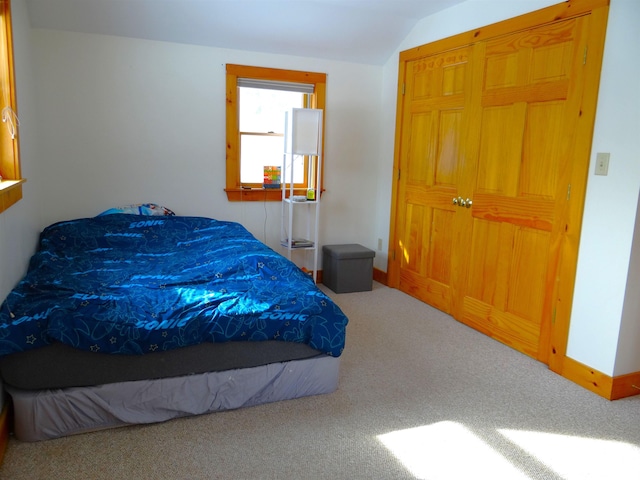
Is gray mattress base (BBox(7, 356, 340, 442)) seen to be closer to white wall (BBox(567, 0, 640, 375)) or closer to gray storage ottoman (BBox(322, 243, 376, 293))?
white wall (BBox(567, 0, 640, 375))

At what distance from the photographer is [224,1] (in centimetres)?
346

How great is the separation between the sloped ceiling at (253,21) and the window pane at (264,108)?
0.36 metres

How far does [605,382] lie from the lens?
2525mm

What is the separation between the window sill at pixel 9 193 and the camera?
2087mm

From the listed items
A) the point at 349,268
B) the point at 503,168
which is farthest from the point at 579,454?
the point at 349,268

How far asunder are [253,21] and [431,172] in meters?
1.82

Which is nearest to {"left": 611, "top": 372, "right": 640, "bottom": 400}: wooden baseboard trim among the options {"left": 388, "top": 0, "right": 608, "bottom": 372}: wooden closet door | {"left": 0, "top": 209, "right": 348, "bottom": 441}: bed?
{"left": 388, "top": 0, "right": 608, "bottom": 372}: wooden closet door

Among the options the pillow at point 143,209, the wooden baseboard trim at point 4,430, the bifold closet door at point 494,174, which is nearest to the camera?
the wooden baseboard trim at point 4,430

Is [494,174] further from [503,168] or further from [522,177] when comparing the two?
[522,177]

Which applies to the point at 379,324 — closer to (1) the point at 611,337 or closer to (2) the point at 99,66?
(1) the point at 611,337

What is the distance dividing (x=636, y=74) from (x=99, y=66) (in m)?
3.53

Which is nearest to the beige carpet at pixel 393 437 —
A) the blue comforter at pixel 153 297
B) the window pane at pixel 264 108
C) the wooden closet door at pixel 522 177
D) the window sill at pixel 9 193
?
the blue comforter at pixel 153 297

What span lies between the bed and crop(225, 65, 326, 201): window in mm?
1531

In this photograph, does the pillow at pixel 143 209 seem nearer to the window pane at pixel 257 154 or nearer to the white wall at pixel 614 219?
the window pane at pixel 257 154
